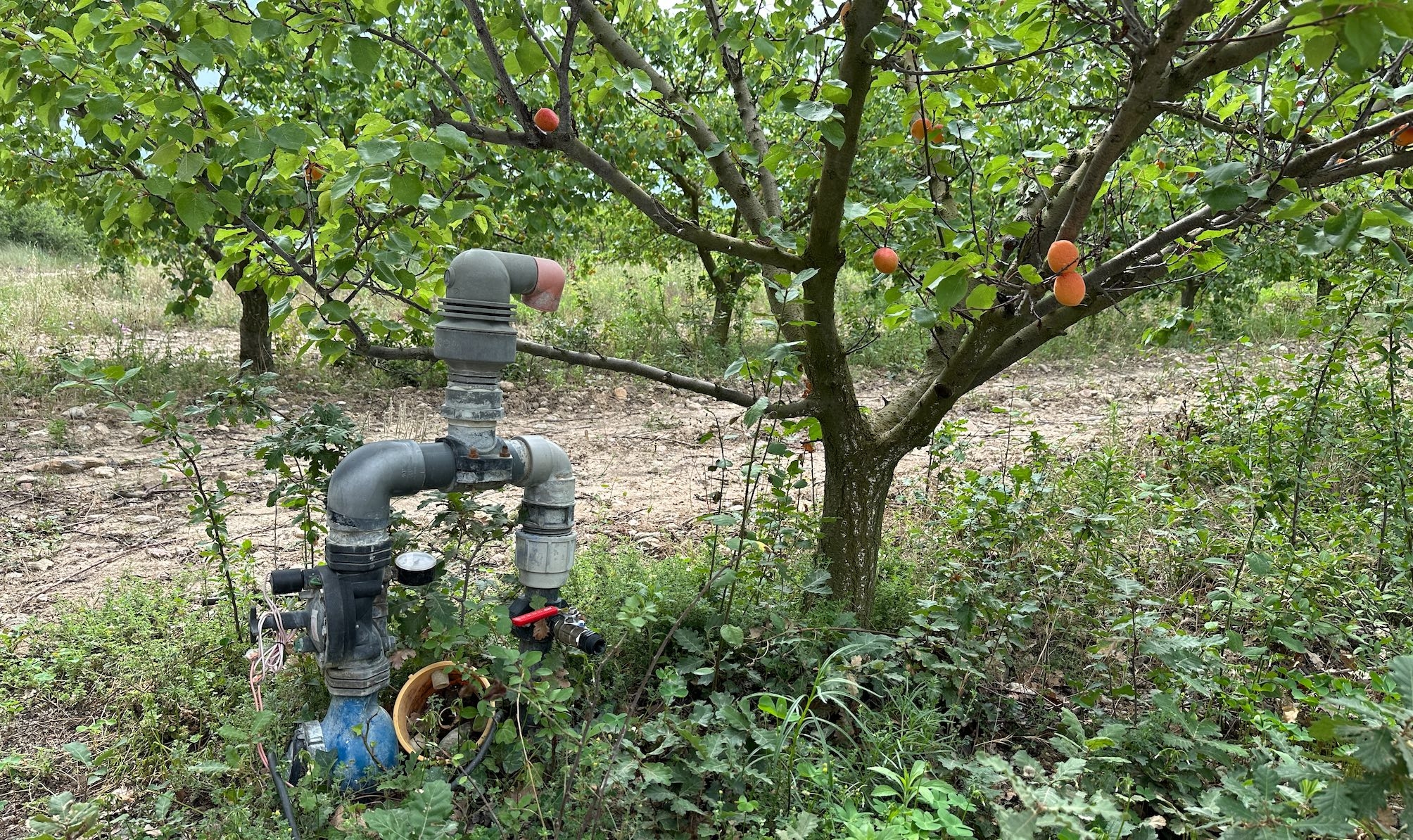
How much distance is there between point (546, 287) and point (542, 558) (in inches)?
31.9

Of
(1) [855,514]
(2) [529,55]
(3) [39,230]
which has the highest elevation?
(3) [39,230]

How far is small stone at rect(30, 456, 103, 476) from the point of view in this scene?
4887 millimetres

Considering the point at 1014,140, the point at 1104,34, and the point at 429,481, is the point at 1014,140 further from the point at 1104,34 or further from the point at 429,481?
the point at 429,481

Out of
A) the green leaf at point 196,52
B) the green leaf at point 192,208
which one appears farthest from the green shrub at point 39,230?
the green leaf at point 196,52

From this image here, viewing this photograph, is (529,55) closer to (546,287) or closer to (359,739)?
(546,287)

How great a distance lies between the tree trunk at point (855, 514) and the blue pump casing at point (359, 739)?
1525 mm

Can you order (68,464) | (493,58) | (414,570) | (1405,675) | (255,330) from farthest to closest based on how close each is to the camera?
1. (255,330)
2. (68,464)
3. (414,570)
4. (493,58)
5. (1405,675)

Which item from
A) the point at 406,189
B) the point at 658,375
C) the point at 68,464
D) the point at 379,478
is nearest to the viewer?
the point at 406,189

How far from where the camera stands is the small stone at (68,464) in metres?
4.89

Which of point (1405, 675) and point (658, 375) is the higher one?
point (658, 375)

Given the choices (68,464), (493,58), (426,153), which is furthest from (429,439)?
(426,153)

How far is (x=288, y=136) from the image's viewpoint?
1793mm

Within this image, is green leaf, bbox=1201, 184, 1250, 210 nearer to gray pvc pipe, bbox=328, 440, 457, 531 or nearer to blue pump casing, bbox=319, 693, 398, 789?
gray pvc pipe, bbox=328, 440, 457, 531

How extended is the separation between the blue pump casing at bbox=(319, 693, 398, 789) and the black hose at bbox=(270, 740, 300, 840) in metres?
0.12
